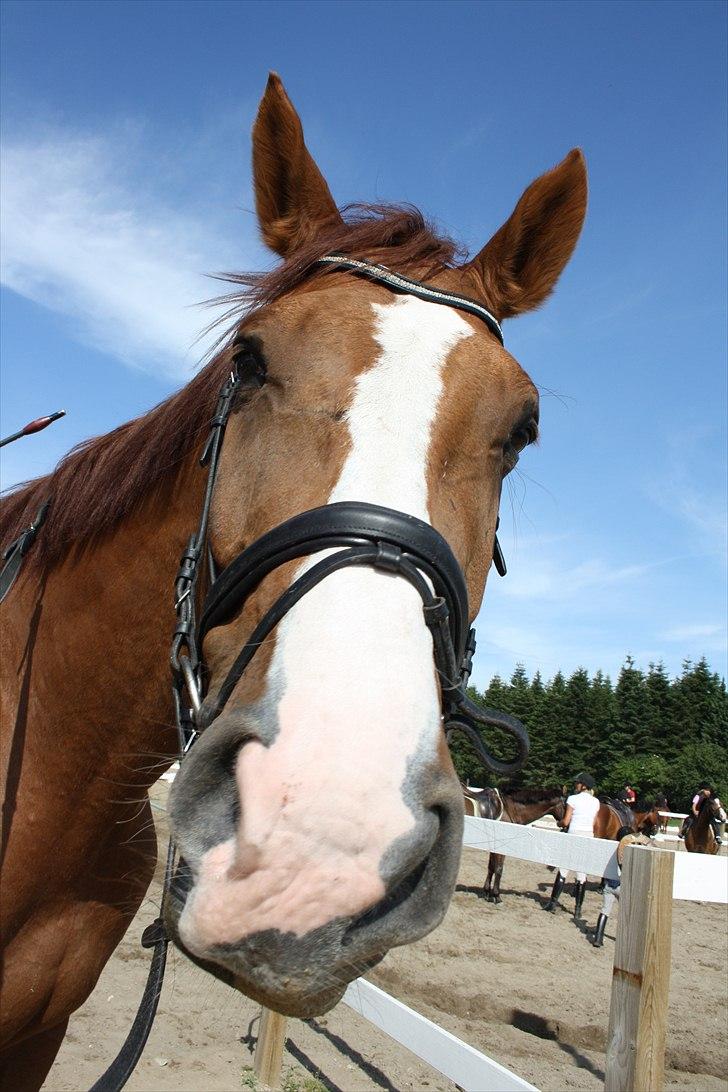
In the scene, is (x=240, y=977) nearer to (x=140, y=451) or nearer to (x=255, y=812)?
(x=255, y=812)

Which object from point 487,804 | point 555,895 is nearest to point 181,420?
point 555,895

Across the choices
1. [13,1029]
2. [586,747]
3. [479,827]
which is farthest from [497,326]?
[586,747]

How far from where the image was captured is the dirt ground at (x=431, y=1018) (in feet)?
16.0

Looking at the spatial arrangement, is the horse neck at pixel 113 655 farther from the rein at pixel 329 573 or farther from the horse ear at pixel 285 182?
the horse ear at pixel 285 182

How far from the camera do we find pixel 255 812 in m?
1.25

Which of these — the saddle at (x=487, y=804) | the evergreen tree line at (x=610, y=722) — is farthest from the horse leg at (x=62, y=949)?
the evergreen tree line at (x=610, y=722)

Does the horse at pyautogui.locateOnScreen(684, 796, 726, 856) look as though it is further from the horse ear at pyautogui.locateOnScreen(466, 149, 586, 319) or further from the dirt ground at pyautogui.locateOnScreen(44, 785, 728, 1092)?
the horse ear at pyautogui.locateOnScreen(466, 149, 586, 319)

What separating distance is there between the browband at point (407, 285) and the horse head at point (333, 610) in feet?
0.07

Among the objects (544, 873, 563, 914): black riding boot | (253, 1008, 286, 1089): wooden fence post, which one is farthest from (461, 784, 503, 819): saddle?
(253, 1008, 286, 1089): wooden fence post

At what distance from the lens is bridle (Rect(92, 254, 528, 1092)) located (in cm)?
150

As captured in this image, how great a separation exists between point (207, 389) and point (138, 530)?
1.68 feet

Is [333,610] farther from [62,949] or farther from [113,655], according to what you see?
[62,949]

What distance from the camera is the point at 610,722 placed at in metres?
65.2

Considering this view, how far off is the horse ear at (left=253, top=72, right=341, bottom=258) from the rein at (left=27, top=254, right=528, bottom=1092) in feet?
1.73
